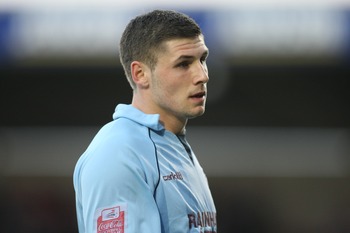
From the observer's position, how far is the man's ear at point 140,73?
3193 mm

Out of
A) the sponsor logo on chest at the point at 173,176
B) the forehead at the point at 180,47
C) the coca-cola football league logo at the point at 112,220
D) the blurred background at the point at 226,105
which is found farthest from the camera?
the blurred background at the point at 226,105

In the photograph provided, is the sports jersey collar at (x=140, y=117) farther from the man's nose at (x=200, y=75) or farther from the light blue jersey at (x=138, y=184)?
the man's nose at (x=200, y=75)

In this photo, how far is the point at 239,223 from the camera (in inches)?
432

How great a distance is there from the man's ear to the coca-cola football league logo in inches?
23.9

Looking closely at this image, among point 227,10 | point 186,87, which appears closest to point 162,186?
point 186,87

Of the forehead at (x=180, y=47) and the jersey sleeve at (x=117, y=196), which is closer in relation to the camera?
the jersey sleeve at (x=117, y=196)

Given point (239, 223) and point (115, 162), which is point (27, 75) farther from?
point (115, 162)

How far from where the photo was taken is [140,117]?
317 cm

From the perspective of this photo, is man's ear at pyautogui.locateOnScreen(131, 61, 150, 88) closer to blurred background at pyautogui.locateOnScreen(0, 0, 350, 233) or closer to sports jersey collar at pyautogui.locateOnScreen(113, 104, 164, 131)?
sports jersey collar at pyautogui.locateOnScreen(113, 104, 164, 131)

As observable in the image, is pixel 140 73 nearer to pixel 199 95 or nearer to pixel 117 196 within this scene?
pixel 199 95

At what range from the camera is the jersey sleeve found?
2812 mm

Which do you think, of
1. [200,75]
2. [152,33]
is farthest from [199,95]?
[152,33]

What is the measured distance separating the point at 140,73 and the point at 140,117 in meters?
0.18

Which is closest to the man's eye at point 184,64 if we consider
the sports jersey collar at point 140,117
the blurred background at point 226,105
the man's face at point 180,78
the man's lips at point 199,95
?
the man's face at point 180,78
